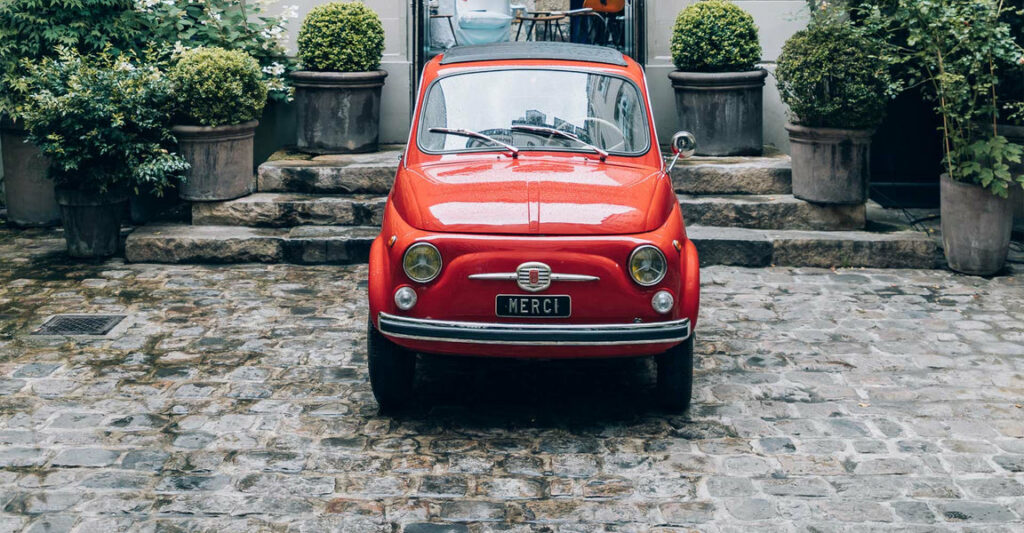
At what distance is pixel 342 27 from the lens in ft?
33.8

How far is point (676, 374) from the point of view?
581 centimetres

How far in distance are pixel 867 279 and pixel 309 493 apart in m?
5.44

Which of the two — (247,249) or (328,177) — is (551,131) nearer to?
(247,249)

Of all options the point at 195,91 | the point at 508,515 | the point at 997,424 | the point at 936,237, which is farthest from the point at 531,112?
the point at 936,237

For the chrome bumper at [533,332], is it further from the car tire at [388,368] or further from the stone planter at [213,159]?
the stone planter at [213,159]

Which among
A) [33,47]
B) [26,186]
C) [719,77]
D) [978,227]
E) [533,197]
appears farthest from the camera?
[26,186]

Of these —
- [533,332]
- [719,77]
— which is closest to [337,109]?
[719,77]

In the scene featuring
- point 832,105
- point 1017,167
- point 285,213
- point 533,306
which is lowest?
point 533,306

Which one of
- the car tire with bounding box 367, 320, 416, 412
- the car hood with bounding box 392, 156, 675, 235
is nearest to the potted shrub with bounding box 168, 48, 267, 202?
the car hood with bounding box 392, 156, 675, 235

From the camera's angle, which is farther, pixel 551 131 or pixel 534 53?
pixel 534 53

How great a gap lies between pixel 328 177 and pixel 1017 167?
19.8 ft

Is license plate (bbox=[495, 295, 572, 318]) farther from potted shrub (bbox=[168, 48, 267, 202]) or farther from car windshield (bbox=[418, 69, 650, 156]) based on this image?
potted shrub (bbox=[168, 48, 267, 202])

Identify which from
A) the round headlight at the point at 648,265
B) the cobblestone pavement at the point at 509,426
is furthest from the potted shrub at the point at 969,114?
the round headlight at the point at 648,265

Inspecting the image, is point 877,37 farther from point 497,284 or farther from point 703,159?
point 497,284
